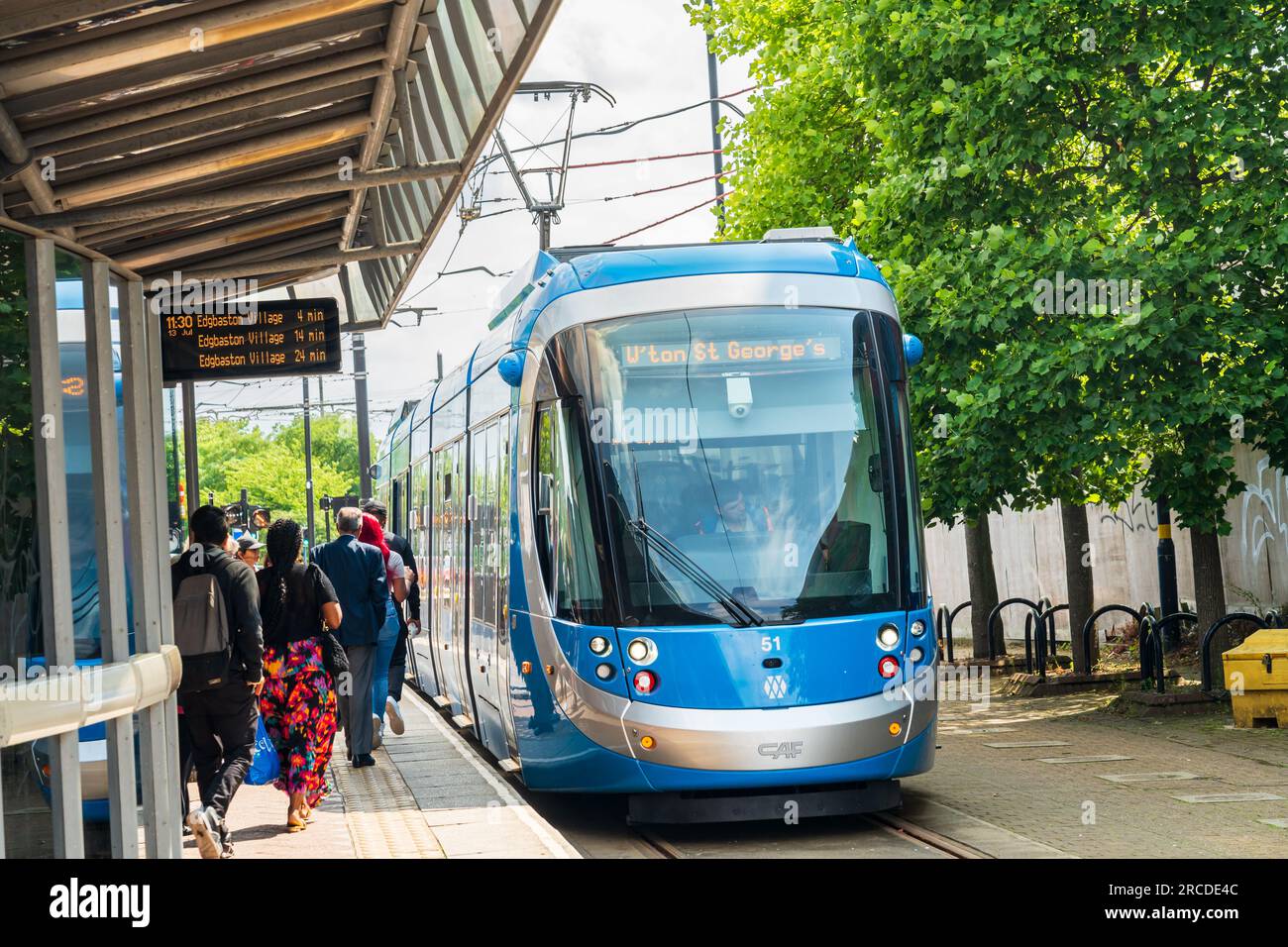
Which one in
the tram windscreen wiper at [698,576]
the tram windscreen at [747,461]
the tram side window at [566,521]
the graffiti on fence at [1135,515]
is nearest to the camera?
the tram windscreen wiper at [698,576]

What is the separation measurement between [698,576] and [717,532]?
0.95 feet

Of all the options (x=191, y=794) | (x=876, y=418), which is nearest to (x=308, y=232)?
(x=876, y=418)

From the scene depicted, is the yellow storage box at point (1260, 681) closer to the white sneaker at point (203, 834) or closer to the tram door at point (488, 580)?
the tram door at point (488, 580)

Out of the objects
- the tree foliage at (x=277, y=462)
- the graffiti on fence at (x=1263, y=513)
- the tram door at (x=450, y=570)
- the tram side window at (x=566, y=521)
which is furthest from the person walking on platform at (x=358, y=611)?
the tree foliage at (x=277, y=462)

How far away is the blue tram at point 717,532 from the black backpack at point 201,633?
83.4 inches

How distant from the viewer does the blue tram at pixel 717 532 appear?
948 centimetres

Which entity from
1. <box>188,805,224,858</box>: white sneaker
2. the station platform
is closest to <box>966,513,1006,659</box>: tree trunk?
the station platform

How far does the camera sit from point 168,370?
1089 centimetres

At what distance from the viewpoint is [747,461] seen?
999cm

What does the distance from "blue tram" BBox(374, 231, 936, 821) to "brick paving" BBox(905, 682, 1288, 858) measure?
3.64 ft

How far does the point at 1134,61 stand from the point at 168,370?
29.0 ft

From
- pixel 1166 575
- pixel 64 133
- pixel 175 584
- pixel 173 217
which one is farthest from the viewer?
pixel 1166 575

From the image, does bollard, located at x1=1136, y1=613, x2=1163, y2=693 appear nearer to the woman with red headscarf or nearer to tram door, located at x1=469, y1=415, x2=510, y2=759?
tram door, located at x1=469, y1=415, x2=510, y2=759

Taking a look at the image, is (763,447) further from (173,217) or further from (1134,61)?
(1134,61)
